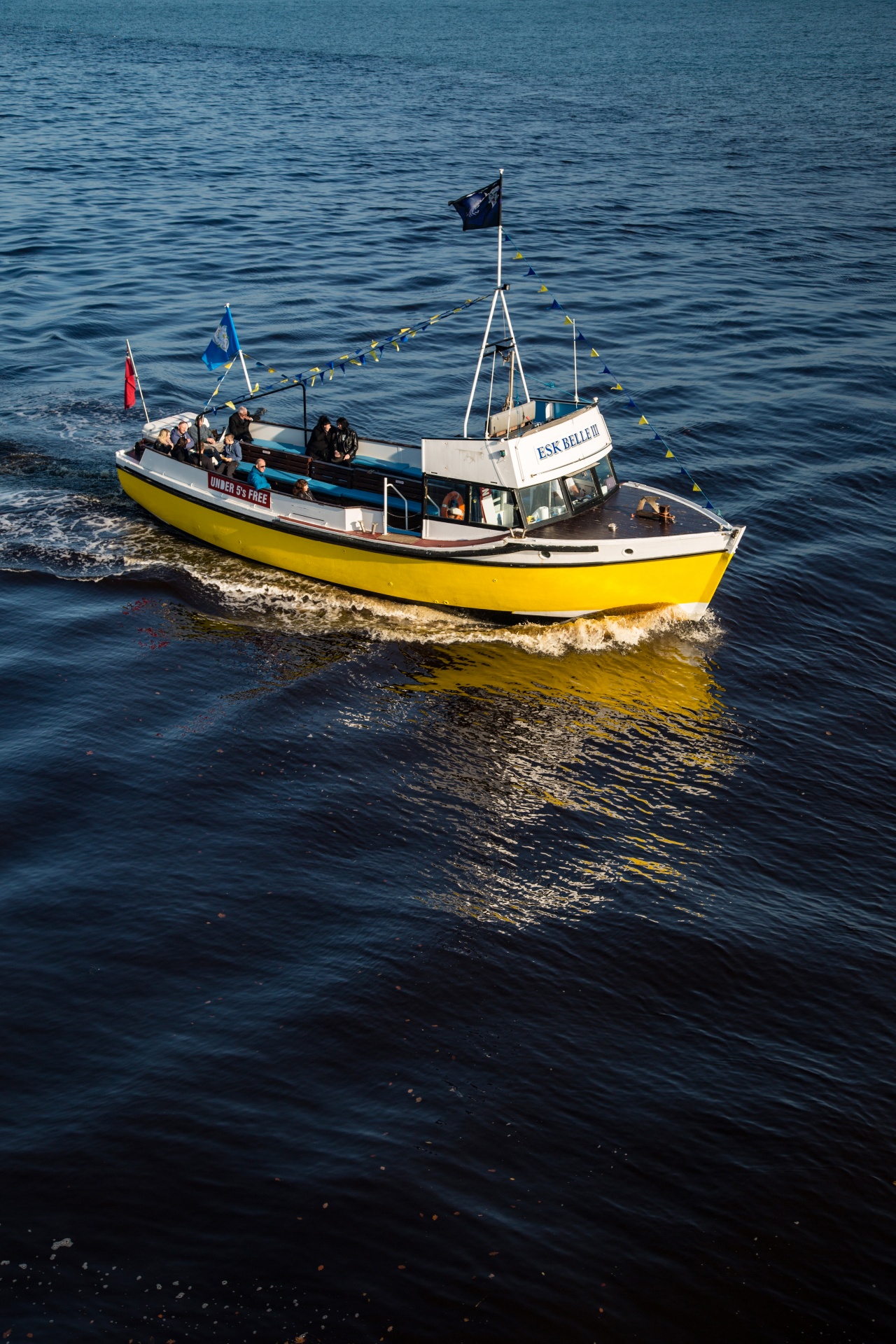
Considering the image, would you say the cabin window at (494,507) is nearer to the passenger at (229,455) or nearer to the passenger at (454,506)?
the passenger at (454,506)

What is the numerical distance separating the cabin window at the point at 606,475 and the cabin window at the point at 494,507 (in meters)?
2.16

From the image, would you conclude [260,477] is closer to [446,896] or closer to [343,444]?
[343,444]

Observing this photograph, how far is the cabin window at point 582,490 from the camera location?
23203 millimetres

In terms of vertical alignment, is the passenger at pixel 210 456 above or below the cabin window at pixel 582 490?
above

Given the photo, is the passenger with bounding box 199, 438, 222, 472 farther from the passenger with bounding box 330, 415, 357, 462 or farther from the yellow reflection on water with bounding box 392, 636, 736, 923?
the yellow reflection on water with bounding box 392, 636, 736, 923

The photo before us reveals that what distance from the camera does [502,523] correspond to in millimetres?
22734

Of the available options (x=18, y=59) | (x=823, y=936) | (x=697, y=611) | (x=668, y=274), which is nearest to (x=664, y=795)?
(x=823, y=936)

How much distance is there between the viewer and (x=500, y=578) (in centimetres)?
2247

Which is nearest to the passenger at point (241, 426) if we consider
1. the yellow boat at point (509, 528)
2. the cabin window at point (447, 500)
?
the yellow boat at point (509, 528)

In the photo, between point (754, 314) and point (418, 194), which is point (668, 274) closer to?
point (754, 314)

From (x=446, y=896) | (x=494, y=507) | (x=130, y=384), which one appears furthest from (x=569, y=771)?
(x=130, y=384)

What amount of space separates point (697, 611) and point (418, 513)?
19.9 ft

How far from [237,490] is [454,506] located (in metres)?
5.02

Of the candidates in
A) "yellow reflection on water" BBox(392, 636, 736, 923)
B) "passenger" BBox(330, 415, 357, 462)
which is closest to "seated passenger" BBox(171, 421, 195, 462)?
"passenger" BBox(330, 415, 357, 462)
